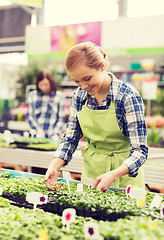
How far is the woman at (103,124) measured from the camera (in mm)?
1879

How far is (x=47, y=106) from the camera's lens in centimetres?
470

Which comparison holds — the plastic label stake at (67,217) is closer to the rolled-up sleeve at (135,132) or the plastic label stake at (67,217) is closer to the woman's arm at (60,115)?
the rolled-up sleeve at (135,132)

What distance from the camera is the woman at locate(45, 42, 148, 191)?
6.16 feet

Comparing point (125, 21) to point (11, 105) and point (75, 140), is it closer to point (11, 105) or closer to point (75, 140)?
point (11, 105)

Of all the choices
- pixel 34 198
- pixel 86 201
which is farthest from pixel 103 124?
pixel 34 198

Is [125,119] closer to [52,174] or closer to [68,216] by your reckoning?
[52,174]

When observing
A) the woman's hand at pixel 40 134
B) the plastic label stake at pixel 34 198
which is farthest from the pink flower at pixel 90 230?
the woman's hand at pixel 40 134

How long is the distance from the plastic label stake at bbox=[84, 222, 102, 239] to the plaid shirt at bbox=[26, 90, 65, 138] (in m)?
3.32

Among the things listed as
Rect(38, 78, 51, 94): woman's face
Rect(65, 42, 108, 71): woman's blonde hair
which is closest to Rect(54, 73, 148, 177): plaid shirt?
Rect(65, 42, 108, 71): woman's blonde hair

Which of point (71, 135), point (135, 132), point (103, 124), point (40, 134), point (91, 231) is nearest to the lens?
point (91, 231)

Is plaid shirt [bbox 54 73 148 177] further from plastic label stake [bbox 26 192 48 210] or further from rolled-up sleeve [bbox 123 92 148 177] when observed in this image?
plastic label stake [bbox 26 192 48 210]

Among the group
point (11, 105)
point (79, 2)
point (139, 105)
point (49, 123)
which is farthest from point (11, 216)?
point (79, 2)

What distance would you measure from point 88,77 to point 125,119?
34 cm

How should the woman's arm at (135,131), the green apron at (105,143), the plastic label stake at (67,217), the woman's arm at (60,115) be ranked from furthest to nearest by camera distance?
the woman's arm at (60,115)
the green apron at (105,143)
the woman's arm at (135,131)
the plastic label stake at (67,217)
